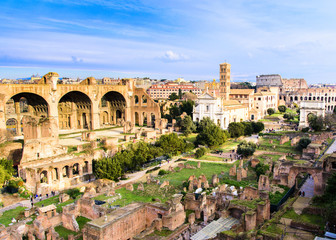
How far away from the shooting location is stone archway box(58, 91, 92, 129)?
51.2 m

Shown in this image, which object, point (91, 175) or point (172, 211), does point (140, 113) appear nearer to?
point (91, 175)

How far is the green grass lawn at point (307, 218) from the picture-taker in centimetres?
1473

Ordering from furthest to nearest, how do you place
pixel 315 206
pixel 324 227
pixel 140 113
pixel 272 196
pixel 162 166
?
pixel 140 113 < pixel 162 166 < pixel 272 196 < pixel 315 206 < pixel 324 227

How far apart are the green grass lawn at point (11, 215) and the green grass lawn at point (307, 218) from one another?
18.8m

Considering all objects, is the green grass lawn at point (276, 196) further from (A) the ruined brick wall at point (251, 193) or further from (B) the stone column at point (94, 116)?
(B) the stone column at point (94, 116)

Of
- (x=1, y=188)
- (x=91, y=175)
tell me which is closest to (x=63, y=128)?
(x=91, y=175)

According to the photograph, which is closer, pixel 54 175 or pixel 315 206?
pixel 315 206

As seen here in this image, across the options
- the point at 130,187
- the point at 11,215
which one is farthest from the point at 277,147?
the point at 11,215

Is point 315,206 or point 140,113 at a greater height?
point 140,113

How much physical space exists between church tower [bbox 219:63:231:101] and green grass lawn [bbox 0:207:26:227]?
2208 inches

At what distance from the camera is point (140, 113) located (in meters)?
57.0

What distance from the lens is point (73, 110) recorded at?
51.9 metres

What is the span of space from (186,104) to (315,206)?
5438 centimetres

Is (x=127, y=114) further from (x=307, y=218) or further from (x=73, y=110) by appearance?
(x=307, y=218)
